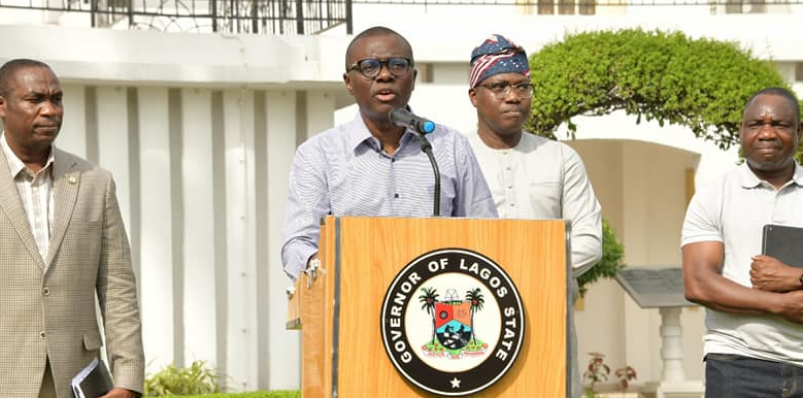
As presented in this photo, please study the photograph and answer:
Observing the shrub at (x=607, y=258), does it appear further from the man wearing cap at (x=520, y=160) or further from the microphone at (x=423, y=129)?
the microphone at (x=423, y=129)

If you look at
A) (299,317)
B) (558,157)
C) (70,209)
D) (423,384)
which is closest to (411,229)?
(423,384)

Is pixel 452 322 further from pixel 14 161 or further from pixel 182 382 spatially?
pixel 182 382

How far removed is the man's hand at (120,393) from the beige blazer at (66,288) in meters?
0.02

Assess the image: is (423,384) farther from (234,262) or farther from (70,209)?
(234,262)

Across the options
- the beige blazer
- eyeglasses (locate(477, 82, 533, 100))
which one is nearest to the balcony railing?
eyeglasses (locate(477, 82, 533, 100))

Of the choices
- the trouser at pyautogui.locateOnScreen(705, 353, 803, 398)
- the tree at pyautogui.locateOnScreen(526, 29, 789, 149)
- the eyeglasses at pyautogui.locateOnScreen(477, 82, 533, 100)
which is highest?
the tree at pyautogui.locateOnScreen(526, 29, 789, 149)

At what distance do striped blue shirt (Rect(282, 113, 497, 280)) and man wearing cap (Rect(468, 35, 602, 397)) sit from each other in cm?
78

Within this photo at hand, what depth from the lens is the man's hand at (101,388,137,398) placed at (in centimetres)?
484

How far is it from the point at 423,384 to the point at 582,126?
11.6 meters

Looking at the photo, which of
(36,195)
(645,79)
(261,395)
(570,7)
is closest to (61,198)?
(36,195)

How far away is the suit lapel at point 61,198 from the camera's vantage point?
4812 millimetres

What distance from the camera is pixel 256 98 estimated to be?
1034 cm

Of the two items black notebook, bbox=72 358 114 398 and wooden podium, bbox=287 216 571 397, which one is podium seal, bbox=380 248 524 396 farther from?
black notebook, bbox=72 358 114 398

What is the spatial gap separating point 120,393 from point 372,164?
116cm
